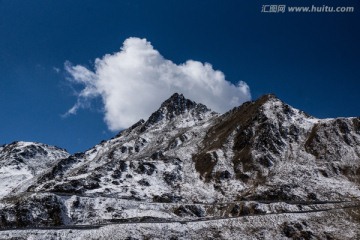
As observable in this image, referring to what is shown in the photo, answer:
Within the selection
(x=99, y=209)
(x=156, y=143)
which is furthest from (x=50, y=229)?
(x=156, y=143)

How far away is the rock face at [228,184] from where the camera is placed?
77.2 metres

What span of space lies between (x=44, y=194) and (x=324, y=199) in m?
70.5

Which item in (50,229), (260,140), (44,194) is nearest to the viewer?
(50,229)

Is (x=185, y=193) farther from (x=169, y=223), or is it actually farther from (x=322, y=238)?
(x=322, y=238)

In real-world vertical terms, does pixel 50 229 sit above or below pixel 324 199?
below

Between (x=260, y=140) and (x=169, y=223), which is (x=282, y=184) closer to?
(x=260, y=140)

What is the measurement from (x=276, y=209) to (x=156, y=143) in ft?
327

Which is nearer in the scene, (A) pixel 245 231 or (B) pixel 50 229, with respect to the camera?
(B) pixel 50 229

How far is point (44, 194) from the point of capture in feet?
315

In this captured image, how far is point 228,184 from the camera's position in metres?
122

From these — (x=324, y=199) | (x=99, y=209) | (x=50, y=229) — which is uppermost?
(x=324, y=199)

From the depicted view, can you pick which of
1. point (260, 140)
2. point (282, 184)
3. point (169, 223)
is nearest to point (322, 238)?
point (169, 223)

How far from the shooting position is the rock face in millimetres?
77250

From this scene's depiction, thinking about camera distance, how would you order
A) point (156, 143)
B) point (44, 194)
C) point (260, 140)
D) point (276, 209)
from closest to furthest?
1. point (276, 209)
2. point (44, 194)
3. point (260, 140)
4. point (156, 143)
